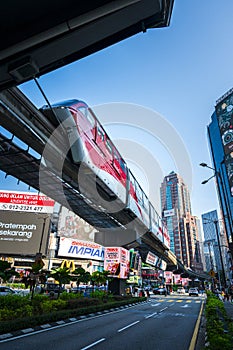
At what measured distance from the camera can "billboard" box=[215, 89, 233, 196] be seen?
6931 centimetres

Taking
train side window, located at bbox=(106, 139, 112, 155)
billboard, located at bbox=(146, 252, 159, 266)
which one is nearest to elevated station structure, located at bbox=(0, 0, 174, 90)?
train side window, located at bbox=(106, 139, 112, 155)

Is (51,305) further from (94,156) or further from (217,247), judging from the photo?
(217,247)

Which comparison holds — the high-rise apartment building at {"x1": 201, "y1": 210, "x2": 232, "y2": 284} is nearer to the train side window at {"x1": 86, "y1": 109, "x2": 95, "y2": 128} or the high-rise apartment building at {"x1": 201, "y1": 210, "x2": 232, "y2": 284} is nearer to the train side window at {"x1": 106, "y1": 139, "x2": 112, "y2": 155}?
the train side window at {"x1": 106, "y1": 139, "x2": 112, "y2": 155}

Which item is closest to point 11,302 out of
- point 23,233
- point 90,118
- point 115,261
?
point 90,118

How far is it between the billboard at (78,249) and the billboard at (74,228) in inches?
235

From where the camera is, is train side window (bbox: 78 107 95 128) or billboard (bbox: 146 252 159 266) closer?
train side window (bbox: 78 107 95 128)

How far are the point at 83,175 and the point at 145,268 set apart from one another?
10130cm

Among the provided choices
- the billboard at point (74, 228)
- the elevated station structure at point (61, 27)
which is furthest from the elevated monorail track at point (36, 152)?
the billboard at point (74, 228)

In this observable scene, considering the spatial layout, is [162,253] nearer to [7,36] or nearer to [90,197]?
[90,197]

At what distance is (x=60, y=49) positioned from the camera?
4.98 m

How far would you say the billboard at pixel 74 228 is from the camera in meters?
77.9

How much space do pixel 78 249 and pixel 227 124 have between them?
5959cm

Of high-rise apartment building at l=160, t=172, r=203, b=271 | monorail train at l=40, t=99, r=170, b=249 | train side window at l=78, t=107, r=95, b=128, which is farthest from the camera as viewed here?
high-rise apartment building at l=160, t=172, r=203, b=271

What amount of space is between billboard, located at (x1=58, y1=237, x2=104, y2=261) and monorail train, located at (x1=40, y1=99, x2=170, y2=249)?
50.3m
